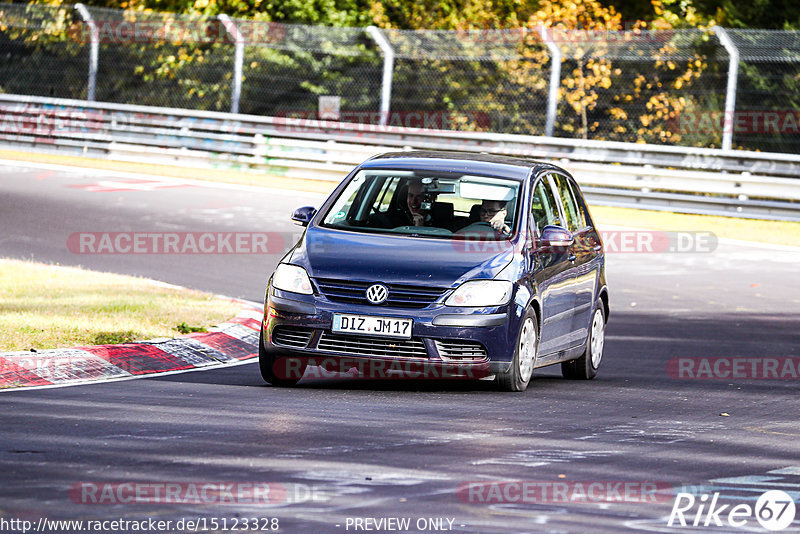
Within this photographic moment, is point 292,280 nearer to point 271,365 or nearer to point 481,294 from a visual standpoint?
point 271,365

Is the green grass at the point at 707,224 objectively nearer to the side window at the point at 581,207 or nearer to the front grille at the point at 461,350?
the side window at the point at 581,207

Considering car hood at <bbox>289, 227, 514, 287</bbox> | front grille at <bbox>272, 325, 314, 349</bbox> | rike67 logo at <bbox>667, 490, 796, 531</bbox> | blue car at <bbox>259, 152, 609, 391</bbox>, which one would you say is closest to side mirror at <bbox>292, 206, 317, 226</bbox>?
blue car at <bbox>259, 152, 609, 391</bbox>

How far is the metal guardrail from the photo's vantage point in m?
23.7

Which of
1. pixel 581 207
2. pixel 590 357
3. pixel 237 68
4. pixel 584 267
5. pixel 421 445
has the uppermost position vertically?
pixel 237 68

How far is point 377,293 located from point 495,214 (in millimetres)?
1401

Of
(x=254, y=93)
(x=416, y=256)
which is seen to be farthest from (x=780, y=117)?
(x=416, y=256)

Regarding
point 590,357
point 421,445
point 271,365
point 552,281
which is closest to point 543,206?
point 552,281

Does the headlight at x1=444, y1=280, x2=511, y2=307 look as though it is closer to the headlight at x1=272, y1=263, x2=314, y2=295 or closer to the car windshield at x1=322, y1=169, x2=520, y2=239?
the car windshield at x1=322, y1=169, x2=520, y2=239

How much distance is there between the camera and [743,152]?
2361 centimetres

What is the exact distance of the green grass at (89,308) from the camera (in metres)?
10.7

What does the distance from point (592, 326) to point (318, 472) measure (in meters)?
5.27

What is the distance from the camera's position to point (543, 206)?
10.8m

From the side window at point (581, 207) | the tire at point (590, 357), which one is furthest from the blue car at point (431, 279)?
the side window at point (581, 207)

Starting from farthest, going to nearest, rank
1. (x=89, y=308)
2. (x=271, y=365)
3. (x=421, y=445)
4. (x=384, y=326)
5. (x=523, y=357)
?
1. (x=89, y=308)
2. (x=523, y=357)
3. (x=271, y=365)
4. (x=384, y=326)
5. (x=421, y=445)
